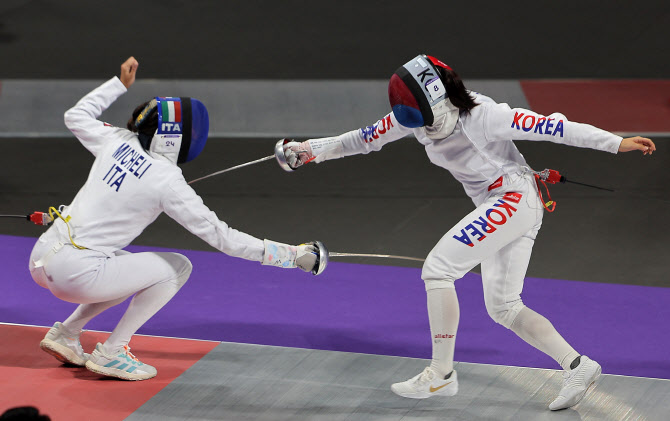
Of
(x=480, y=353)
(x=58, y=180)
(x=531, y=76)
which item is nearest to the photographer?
(x=480, y=353)

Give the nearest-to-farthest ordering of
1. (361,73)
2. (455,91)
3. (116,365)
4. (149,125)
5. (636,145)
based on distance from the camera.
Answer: (636,145) < (455,91) < (149,125) < (116,365) < (361,73)

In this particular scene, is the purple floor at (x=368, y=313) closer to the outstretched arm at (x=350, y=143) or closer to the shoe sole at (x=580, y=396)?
the shoe sole at (x=580, y=396)

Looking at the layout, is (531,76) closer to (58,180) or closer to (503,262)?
(58,180)

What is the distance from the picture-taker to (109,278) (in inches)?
132

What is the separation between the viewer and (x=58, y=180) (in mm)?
6898

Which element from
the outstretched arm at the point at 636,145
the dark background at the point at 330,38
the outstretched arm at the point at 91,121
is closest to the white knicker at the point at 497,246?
the outstretched arm at the point at 636,145

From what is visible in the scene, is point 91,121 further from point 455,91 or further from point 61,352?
point 455,91

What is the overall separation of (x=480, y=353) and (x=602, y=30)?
7.19 meters

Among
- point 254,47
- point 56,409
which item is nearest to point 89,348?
point 56,409

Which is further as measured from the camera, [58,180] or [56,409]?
[58,180]

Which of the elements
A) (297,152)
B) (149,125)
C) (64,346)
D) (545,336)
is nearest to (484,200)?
(545,336)

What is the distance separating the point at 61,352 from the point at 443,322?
64.1 inches

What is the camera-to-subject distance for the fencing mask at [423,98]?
127 inches

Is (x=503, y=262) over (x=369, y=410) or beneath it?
over
